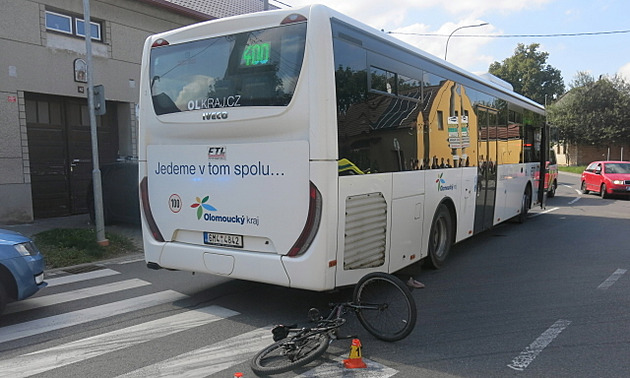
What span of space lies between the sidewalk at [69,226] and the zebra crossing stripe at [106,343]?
4.66 m

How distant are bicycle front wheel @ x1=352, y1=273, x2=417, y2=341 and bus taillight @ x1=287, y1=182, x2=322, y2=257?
2.16 ft

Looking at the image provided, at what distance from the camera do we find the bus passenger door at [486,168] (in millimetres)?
8703

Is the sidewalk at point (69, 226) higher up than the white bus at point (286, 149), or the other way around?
the white bus at point (286, 149)

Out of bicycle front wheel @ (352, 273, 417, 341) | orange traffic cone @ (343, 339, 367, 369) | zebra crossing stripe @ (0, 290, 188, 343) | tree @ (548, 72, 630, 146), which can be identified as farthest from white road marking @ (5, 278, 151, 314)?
tree @ (548, 72, 630, 146)

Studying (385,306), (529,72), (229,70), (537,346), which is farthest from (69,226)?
(529,72)

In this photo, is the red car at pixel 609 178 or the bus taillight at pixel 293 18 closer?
the bus taillight at pixel 293 18

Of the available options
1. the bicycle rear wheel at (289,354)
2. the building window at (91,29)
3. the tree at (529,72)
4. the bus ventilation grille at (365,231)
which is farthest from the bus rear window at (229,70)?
the tree at (529,72)

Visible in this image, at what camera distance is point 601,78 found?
5044cm

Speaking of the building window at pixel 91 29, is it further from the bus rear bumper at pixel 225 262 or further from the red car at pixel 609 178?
the red car at pixel 609 178

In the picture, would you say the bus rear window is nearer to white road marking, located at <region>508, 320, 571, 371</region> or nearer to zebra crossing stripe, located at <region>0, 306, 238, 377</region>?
zebra crossing stripe, located at <region>0, 306, 238, 377</region>

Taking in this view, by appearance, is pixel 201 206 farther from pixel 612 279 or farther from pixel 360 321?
pixel 612 279

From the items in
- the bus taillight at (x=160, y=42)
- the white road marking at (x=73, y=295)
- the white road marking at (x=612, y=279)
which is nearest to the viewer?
the bus taillight at (x=160, y=42)

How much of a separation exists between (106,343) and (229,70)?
305 centimetres

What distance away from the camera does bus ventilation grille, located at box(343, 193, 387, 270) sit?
15.8ft
